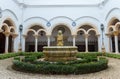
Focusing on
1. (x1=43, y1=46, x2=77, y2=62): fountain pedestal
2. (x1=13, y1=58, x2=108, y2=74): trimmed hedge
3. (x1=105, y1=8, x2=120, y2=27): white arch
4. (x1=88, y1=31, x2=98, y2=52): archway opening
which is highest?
(x1=105, y1=8, x2=120, y2=27): white arch

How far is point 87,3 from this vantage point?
2400 cm

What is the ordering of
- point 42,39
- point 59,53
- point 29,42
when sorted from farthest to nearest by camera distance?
point 29,42
point 42,39
point 59,53

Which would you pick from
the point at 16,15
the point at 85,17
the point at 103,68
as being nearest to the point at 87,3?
the point at 85,17

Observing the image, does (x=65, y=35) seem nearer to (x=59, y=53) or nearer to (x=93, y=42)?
(x=93, y=42)

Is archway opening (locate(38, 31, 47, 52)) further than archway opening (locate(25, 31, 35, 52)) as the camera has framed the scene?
No

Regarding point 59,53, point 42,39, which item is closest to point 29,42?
point 42,39

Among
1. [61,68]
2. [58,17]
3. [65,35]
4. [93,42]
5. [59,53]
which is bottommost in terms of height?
[61,68]

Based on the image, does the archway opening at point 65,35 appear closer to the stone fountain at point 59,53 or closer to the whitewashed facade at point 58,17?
the whitewashed facade at point 58,17

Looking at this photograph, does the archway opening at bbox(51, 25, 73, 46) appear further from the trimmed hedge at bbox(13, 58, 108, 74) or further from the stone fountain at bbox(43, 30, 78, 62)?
the trimmed hedge at bbox(13, 58, 108, 74)

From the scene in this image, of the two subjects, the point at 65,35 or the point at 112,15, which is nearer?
the point at 112,15

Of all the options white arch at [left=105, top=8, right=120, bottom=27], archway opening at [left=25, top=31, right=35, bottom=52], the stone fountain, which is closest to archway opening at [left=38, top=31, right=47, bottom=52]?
archway opening at [left=25, top=31, right=35, bottom=52]

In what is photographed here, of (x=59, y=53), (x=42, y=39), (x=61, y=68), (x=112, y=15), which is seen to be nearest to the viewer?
(x=61, y=68)

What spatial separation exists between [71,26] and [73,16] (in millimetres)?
1247

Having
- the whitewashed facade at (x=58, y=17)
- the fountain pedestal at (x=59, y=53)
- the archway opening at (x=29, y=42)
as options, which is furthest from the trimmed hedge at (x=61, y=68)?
the archway opening at (x=29, y=42)
